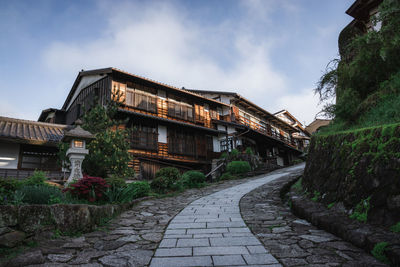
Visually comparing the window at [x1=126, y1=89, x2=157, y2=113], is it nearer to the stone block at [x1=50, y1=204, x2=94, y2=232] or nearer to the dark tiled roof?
the dark tiled roof

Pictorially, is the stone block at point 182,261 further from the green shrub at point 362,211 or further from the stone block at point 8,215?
the green shrub at point 362,211

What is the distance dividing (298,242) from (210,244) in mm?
1320

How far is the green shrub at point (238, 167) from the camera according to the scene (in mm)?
16031

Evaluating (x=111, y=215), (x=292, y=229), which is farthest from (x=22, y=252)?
(x=292, y=229)

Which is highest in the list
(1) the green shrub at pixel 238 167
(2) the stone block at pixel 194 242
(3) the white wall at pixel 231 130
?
(3) the white wall at pixel 231 130

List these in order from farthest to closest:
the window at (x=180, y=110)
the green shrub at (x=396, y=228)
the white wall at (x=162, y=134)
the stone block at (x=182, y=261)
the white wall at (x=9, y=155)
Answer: the window at (x=180, y=110) < the white wall at (x=162, y=134) < the white wall at (x=9, y=155) < the green shrub at (x=396, y=228) < the stone block at (x=182, y=261)

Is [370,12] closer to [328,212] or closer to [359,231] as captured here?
[328,212]

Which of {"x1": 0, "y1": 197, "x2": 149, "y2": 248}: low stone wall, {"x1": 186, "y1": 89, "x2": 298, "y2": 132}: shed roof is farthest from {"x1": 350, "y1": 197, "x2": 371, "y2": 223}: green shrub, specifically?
{"x1": 186, "y1": 89, "x2": 298, "y2": 132}: shed roof

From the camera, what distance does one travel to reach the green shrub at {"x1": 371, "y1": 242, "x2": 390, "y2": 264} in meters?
2.83

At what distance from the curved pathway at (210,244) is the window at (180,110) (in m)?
13.1

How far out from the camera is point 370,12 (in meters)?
9.58

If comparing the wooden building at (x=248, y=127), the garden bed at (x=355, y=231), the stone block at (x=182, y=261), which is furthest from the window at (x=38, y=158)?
the wooden building at (x=248, y=127)

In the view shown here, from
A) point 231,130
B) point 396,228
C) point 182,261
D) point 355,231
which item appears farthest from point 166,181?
point 231,130

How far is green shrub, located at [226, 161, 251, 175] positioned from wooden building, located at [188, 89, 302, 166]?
15.3ft
